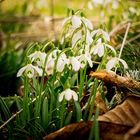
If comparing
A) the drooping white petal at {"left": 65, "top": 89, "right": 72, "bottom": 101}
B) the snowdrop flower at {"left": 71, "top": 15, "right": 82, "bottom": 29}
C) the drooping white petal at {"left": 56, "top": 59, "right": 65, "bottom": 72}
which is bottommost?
the drooping white petal at {"left": 65, "top": 89, "right": 72, "bottom": 101}

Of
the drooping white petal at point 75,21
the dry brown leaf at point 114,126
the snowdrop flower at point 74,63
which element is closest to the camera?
the dry brown leaf at point 114,126

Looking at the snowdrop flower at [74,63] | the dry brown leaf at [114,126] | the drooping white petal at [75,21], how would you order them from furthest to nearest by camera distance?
the drooping white petal at [75,21] < the snowdrop flower at [74,63] < the dry brown leaf at [114,126]

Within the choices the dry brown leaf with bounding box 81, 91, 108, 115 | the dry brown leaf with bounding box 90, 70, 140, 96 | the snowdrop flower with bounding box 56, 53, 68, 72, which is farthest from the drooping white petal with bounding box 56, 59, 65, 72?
the dry brown leaf with bounding box 81, 91, 108, 115

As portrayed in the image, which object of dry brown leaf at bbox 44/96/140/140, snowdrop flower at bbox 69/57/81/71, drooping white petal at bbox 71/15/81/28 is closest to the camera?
dry brown leaf at bbox 44/96/140/140

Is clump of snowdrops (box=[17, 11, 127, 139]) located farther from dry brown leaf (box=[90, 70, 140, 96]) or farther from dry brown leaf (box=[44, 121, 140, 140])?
dry brown leaf (box=[44, 121, 140, 140])

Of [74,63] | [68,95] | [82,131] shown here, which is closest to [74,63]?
[74,63]

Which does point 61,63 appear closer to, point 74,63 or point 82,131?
point 74,63

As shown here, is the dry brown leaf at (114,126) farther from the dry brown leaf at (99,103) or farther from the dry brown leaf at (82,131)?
the dry brown leaf at (99,103)

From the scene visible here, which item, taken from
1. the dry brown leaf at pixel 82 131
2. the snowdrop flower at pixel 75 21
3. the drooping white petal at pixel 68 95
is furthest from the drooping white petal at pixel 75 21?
the dry brown leaf at pixel 82 131

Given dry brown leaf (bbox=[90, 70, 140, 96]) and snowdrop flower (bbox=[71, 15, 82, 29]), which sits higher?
snowdrop flower (bbox=[71, 15, 82, 29])

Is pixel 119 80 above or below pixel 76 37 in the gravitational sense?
below

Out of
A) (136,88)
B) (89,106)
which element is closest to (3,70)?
(89,106)
